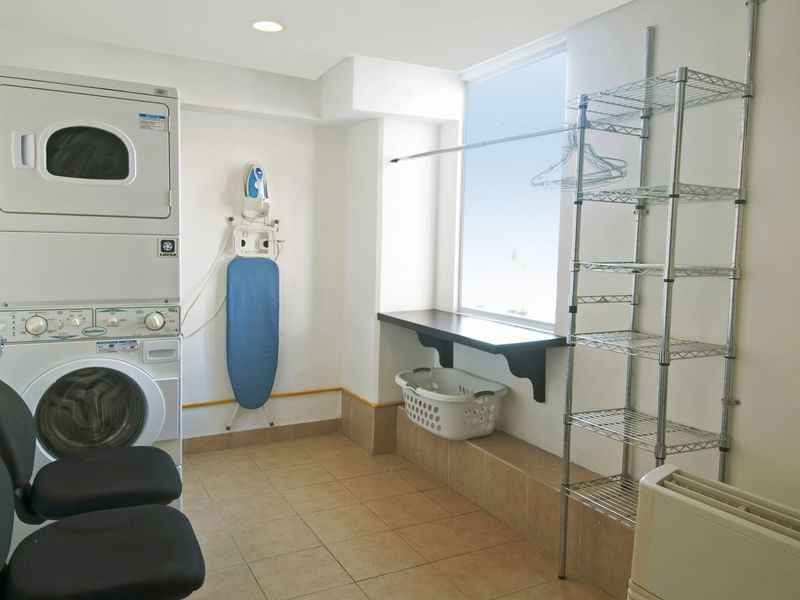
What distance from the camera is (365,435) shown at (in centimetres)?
375

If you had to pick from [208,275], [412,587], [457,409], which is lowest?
[412,587]

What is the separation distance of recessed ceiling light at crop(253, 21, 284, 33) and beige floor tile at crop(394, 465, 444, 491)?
2.30 meters

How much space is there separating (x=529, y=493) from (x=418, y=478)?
83 cm

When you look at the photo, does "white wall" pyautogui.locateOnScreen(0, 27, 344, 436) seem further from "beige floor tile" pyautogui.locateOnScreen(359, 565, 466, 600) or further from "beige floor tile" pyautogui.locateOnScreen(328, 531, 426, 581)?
"beige floor tile" pyautogui.locateOnScreen(359, 565, 466, 600)

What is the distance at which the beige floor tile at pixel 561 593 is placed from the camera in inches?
89.0

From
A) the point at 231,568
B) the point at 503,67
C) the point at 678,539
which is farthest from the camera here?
the point at 503,67

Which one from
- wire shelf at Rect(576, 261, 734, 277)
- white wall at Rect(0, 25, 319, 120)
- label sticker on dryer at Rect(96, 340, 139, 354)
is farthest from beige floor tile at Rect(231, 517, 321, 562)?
white wall at Rect(0, 25, 319, 120)

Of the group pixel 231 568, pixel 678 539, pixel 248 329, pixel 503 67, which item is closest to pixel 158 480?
pixel 231 568

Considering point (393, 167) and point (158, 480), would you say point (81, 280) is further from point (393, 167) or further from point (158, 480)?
point (393, 167)

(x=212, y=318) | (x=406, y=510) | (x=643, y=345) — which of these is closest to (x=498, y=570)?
(x=406, y=510)

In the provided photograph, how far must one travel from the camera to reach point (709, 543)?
1.61 metres

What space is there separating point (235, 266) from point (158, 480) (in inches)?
72.1

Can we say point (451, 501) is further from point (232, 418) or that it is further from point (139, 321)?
point (139, 321)

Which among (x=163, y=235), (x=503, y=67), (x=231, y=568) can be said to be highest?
(x=503, y=67)
